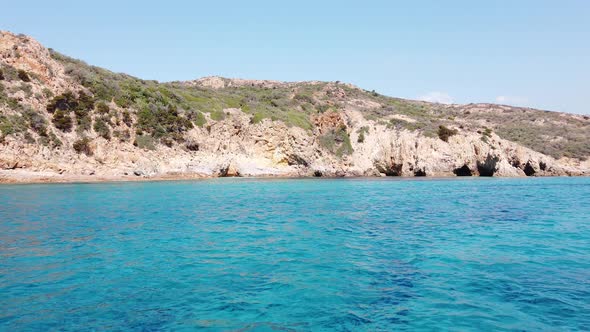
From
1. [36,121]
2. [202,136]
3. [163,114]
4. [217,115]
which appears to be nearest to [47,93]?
[36,121]

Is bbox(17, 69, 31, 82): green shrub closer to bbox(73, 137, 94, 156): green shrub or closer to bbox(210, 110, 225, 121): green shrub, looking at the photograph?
bbox(73, 137, 94, 156): green shrub

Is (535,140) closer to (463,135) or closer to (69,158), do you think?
Answer: (463,135)

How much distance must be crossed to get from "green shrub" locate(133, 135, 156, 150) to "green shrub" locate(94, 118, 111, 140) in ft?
9.81

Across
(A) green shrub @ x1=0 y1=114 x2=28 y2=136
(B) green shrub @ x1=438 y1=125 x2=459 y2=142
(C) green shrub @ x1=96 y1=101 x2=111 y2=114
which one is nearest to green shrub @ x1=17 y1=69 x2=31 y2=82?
(A) green shrub @ x1=0 y1=114 x2=28 y2=136

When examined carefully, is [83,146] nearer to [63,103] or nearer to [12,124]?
[12,124]

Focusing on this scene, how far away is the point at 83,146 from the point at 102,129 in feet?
10.7

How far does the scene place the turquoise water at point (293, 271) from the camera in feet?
22.2

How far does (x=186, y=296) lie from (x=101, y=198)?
19.8 m

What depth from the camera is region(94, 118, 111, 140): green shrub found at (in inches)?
1722

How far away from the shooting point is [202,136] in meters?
51.9

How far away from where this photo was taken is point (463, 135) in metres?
58.9

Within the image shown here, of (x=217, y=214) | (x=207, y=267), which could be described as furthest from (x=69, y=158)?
(x=207, y=267)

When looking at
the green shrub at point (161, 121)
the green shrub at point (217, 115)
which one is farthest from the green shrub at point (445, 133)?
the green shrub at point (161, 121)

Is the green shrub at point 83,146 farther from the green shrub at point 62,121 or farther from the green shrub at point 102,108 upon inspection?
the green shrub at point 102,108
